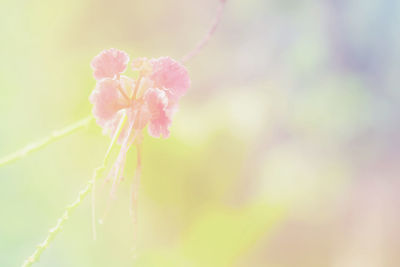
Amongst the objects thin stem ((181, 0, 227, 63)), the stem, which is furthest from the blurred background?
the stem

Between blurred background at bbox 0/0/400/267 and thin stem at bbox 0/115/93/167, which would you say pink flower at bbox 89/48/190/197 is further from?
blurred background at bbox 0/0/400/267

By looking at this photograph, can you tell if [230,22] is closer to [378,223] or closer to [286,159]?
[286,159]

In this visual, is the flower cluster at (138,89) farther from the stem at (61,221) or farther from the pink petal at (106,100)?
the stem at (61,221)

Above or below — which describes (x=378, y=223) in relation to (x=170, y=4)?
below

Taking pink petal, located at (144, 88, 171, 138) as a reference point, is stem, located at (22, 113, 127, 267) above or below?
below

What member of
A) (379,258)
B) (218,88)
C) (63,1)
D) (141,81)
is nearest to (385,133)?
(379,258)

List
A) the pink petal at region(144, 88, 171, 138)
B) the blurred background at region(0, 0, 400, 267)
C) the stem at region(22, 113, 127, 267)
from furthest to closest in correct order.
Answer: the blurred background at region(0, 0, 400, 267)
the pink petal at region(144, 88, 171, 138)
the stem at region(22, 113, 127, 267)

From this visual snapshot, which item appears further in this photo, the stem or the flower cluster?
the flower cluster
